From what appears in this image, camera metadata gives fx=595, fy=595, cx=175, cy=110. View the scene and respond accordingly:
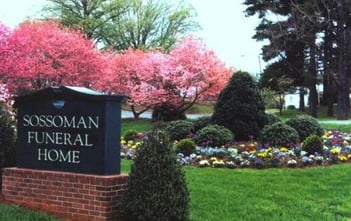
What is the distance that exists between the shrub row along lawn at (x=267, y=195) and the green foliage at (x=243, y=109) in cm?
383

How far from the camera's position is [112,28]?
5491 cm

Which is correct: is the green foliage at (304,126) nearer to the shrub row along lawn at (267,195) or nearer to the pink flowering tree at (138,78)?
the shrub row along lawn at (267,195)

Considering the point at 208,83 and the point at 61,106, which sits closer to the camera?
the point at 61,106

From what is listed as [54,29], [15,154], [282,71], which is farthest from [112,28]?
[15,154]

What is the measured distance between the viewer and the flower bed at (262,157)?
35.0 feet

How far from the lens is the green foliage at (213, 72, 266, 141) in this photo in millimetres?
13930

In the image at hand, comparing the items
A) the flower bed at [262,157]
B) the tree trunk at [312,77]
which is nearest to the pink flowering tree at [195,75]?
the tree trunk at [312,77]

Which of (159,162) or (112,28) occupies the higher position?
(112,28)

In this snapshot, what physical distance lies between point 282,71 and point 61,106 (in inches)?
1286

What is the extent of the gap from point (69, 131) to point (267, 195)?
9.25 feet

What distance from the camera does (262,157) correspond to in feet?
36.1

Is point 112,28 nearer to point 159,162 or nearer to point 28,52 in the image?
point 28,52

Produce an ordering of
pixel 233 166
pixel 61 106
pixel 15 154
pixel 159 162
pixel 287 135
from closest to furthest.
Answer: pixel 159 162 → pixel 61 106 → pixel 15 154 → pixel 233 166 → pixel 287 135

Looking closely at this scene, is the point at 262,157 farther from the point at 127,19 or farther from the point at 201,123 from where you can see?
the point at 127,19
